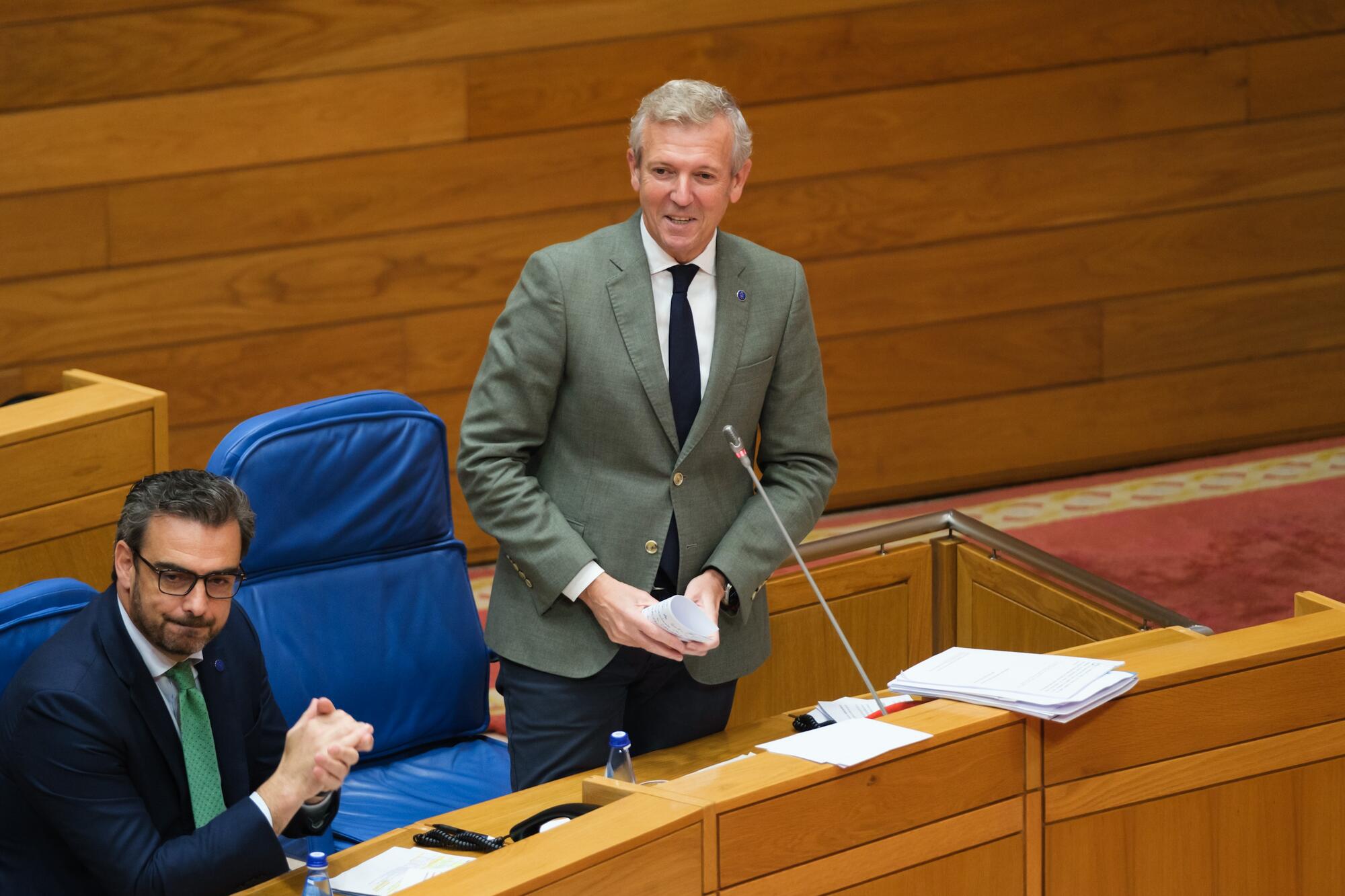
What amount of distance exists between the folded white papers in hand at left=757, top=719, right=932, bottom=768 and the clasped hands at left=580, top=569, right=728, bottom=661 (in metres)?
0.19

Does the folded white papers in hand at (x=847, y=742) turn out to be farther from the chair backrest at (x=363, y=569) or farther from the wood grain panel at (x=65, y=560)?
the wood grain panel at (x=65, y=560)

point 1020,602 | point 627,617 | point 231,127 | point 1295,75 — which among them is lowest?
point 1020,602

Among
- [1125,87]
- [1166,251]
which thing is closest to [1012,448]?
[1166,251]

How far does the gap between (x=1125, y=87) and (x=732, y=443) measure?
3103 millimetres

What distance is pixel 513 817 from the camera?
2.17 meters

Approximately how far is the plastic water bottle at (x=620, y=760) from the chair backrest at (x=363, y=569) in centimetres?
84

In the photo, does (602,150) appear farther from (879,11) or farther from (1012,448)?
(1012,448)

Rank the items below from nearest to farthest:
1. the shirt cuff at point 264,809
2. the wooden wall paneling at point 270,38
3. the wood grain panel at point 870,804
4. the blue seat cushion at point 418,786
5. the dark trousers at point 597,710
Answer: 1. the wood grain panel at point 870,804
2. the shirt cuff at point 264,809
3. the dark trousers at point 597,710
4. the blue seat cushion at point 418,786
5. the wooden wall paneling at point 270,38

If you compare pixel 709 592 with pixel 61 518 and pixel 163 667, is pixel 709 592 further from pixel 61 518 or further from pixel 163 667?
pixel 61 518

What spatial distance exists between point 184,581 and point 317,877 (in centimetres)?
39

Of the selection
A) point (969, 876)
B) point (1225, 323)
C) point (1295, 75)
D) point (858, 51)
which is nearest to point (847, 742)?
point (969, 876)

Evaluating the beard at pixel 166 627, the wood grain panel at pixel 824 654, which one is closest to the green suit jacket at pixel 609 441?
the beard at pixel 166 627

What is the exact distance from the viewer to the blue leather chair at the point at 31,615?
217cm

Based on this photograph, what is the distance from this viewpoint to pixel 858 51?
4.62 metres
